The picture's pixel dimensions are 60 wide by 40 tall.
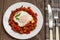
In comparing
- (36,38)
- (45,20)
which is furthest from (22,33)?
(45,20)

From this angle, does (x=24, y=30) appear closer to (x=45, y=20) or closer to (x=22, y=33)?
(x=22, y=33)

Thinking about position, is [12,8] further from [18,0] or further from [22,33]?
[22,33]

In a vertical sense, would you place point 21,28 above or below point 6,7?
below

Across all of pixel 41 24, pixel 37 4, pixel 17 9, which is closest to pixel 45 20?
pixel 41 24

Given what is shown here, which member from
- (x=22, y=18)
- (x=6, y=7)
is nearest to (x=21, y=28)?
(x=22, y=18)

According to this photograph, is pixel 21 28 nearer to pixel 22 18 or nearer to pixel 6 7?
pixel 22 18

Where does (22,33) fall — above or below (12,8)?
below

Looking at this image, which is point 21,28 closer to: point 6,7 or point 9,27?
Result: point 9,27

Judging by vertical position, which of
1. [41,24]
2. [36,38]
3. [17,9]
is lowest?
[36,38]

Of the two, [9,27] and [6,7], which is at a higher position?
[6,7]
